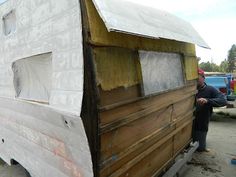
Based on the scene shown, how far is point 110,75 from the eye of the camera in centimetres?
257

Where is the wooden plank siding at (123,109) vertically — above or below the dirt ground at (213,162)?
above

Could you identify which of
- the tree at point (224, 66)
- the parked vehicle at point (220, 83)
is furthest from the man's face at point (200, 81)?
the tree at point (224, 66)

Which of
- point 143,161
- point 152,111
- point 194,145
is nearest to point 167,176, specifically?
point 143,161

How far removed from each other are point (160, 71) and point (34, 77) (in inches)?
66.7

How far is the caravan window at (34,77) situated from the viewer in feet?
9.24

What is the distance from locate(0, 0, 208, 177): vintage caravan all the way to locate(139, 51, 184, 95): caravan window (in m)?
0.01

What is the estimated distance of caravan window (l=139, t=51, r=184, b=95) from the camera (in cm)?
322

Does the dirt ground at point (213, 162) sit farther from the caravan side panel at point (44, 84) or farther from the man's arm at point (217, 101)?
the caravan side panel at point (44, 84)

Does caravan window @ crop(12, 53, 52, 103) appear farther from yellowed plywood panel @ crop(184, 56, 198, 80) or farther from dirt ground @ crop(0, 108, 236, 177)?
yellowed plywood panel @ crop(184, 56, 198, 80)

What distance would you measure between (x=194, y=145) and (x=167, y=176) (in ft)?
5.41

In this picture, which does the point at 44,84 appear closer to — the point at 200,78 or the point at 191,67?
the point at 191,67

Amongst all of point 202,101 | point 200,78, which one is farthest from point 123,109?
point 200,78

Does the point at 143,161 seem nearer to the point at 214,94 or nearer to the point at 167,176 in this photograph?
the point at 167,176

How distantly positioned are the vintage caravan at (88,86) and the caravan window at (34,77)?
0.04ft
